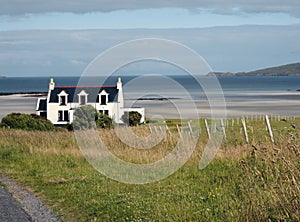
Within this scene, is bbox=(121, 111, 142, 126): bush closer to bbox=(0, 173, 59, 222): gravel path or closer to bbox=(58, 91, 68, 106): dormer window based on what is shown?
bbox=(58, 91, 68, 106): dormer window

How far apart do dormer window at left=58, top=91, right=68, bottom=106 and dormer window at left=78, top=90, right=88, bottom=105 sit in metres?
2.26

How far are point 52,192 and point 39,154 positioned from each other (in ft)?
21.1

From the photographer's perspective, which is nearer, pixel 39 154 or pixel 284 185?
pixel 284 185

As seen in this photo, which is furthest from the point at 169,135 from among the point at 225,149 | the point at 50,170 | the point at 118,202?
the point at 118,202

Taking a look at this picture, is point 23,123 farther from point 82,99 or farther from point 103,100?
point 82,99

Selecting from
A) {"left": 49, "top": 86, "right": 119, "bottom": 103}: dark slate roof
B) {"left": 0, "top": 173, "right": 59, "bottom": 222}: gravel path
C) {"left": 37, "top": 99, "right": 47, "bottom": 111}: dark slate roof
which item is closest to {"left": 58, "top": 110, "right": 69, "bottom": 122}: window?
{"left": 49, "top": 86, "right": 119, "bottom": 103}: dark slate roof

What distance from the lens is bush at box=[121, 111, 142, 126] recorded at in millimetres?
53500

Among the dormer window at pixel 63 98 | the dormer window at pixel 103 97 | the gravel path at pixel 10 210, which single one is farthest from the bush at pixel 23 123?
the gravel path at pixel 10 210

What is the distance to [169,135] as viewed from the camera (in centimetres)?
2017

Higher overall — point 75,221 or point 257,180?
point 257,180

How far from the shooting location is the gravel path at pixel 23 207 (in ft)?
31.9

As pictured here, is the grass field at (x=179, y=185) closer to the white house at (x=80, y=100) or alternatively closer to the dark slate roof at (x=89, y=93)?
the white house at (x=80, y=100)

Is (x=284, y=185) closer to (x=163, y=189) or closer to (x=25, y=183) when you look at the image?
(x=163, y=189)

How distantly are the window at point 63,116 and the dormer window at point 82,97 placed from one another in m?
2.58
